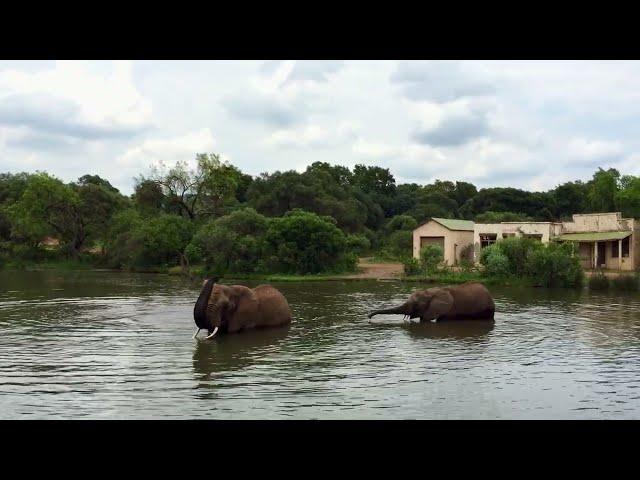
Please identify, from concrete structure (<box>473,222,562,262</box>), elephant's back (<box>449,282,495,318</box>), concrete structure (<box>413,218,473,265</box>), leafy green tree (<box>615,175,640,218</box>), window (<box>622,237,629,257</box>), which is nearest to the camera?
elephant's back (<box>449,282,495,318</box>)

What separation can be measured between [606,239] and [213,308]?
113 ft

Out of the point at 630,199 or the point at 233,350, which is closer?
the point at 233,350

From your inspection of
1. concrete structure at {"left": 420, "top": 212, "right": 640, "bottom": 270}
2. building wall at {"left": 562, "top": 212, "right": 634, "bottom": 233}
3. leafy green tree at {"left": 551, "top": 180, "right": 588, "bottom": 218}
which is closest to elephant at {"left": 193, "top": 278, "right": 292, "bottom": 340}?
concrete structure at {"left": 420, "top": 212, "right": 640, "bottom": 270}

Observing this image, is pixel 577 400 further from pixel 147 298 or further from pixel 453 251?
pixel 453 251

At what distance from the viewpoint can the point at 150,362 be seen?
452 inches

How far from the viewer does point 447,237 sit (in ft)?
153

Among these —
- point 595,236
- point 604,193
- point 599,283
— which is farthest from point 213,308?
point 604,193

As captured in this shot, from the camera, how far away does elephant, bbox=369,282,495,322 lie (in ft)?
57.7

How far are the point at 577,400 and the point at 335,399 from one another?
11.3ft

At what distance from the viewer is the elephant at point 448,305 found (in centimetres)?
1759

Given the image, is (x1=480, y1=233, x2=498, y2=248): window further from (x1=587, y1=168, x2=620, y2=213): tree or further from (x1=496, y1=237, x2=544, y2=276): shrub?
(x1=587, y1=168, x2=620, y2=213): tree

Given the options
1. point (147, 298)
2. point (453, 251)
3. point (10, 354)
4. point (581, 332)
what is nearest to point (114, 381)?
point (10, 354)

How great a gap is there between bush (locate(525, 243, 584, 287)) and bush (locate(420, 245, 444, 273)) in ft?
19.3

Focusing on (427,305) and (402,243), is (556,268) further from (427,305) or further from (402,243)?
(402,243)
